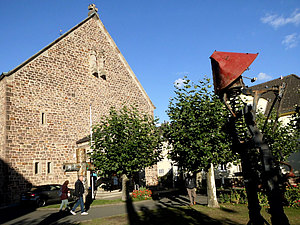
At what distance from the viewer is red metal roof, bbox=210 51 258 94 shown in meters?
4.45

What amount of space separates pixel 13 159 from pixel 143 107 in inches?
551

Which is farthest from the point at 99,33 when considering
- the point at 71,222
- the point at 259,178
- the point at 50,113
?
the point at 259,178

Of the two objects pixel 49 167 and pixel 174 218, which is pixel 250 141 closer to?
pixel 174 218

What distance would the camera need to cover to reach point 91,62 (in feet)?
78.9

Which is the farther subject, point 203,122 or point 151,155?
point 151,155

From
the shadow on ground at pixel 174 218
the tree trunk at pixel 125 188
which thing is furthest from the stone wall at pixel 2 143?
the shadow on ground at pixel 174 218

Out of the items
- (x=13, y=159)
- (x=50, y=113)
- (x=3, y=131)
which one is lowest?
(x=13, y=159)

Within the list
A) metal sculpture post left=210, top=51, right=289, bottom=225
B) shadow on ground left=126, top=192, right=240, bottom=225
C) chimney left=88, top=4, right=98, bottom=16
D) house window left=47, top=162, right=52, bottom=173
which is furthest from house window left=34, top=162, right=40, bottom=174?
metal sculpture post left=210, top=51, right=289, bottom=225

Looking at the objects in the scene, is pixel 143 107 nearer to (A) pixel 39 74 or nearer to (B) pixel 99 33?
(B) pixel 99 33

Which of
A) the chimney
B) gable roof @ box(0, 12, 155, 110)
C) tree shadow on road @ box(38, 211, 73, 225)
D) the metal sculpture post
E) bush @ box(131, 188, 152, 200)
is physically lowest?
tree shadow on road @ box(38, 211, 73, 225)

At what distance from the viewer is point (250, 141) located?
14.5 ft

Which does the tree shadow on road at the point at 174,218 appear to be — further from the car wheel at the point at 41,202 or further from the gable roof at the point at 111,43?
the gable roof at the point at 111,43

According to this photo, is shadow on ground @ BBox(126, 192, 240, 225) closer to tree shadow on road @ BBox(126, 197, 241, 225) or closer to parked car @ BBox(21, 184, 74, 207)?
tree shadow on road @ BBox(126, 197, 241, 225)

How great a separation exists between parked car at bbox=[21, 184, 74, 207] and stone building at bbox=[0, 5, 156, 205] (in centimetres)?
174
